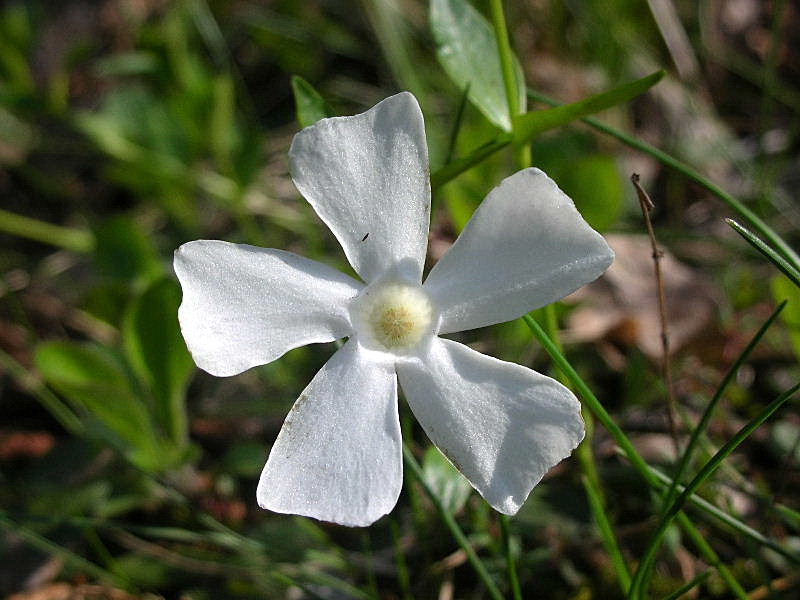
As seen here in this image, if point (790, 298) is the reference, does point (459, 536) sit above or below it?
below

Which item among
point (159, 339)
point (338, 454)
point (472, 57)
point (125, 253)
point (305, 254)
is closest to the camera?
point (338, 454)

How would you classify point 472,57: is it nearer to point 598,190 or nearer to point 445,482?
point 598,190

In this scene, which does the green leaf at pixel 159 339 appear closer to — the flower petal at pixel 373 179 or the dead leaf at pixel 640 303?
the flower petal at pixel 373 179

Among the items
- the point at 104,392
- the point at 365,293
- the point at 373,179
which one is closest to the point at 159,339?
the point at 104,392

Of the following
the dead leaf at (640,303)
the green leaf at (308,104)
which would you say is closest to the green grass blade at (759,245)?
the green leaf at (308,104)

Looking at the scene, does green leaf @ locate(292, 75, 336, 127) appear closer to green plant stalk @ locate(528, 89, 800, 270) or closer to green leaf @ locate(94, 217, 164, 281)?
green plant stalk @ locate(528, 89, 800, 270)
